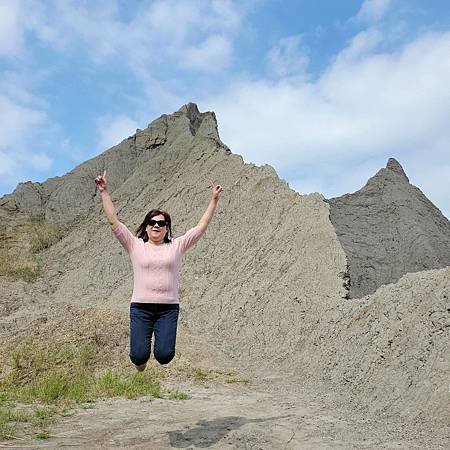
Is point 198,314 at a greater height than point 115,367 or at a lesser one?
greater

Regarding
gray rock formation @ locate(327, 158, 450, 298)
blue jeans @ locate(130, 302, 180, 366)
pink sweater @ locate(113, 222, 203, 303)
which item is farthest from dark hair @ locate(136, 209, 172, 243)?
gray rock formation @ locate(327, 158, 450, 298)

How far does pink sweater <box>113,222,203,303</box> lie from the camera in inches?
218

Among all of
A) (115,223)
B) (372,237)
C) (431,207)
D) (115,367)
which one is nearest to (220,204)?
(372,237)

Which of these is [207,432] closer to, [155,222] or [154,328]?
[154,328]

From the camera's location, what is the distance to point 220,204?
20.1 m

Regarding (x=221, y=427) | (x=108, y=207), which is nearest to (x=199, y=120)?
(x=221, y=427)

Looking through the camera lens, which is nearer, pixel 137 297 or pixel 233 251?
pixel 137 297

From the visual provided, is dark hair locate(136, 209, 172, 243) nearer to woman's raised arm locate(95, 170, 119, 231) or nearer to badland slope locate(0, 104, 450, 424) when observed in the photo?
woman's raised arm locate(95, 170, 119, 231)

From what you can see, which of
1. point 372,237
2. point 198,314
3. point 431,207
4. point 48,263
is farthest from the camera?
point 48,263

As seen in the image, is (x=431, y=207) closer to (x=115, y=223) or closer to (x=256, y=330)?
(x=256, y=330)

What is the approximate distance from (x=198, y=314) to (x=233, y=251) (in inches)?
128

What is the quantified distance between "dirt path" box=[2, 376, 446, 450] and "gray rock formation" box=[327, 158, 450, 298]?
6698 mm

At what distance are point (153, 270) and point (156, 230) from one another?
0.41 metres

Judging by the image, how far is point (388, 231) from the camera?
679 inches
